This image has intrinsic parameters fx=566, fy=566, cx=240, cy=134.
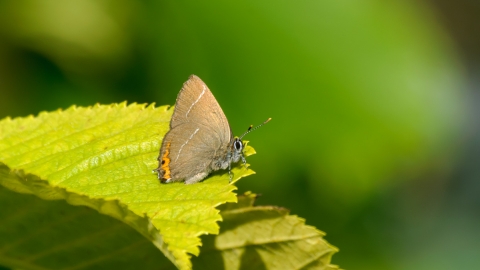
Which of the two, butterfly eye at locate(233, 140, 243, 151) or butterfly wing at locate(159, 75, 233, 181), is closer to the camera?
butterfly wing at locate(159, 75, 233, 181)

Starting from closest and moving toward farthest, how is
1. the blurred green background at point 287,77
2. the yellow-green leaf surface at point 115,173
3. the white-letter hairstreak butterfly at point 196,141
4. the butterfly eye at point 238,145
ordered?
the yellow-green leaf surface at point 115,173, the white-letter hairstreak butterfly at point 196,141, the butterfly eye at point 238,145, the blurred green background at point 287,77

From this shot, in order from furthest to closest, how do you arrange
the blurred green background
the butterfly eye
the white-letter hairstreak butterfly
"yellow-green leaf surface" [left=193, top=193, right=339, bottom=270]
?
the blurred green background < the butterfly eye < the white-letter hairstreak butterfly < "yellow-green leaf surface" [left=193, top=193, right=339, bottom=270]

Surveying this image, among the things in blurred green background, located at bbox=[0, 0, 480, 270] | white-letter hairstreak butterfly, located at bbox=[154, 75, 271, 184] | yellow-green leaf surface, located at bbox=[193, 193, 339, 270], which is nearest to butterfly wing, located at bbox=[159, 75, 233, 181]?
white-letter hairstreak butterfly, located at bbox=[154, 75, 271, 184]

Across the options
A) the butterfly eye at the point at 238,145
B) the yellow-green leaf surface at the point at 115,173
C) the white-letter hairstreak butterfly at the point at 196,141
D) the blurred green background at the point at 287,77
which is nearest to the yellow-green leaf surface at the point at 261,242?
the yellow-green leaf surface at the point at 115,173

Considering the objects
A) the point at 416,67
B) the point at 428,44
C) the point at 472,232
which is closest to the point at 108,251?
the point at 416,67

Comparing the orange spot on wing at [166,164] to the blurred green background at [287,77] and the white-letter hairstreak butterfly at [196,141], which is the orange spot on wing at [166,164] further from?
the blurred green background at [287,77]

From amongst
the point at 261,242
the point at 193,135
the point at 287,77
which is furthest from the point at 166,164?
the point at 287,77

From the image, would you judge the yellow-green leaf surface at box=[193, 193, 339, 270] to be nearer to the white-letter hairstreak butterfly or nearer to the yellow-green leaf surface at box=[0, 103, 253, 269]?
the yellow-green leaf surface at box=[0, 103, 253, 269]
